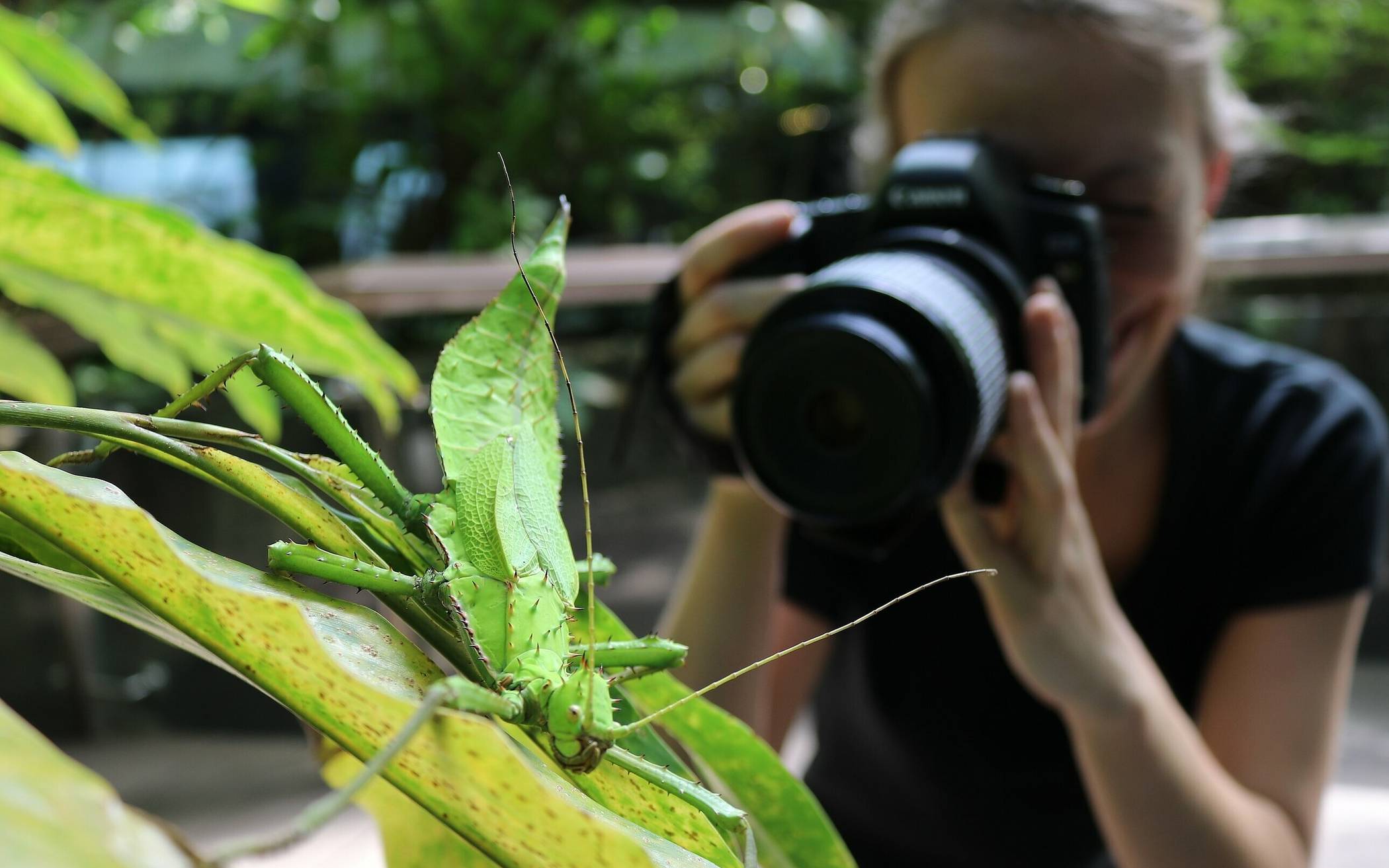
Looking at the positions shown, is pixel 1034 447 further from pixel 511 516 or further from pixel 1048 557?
pixel 511 516

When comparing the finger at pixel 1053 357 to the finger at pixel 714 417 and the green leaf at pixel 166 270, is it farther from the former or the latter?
the green leaf at pixel 166 270

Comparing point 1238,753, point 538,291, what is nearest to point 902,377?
point 538,291

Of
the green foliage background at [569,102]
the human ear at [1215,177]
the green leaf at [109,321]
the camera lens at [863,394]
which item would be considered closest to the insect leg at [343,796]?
the green leaf at [109,321]

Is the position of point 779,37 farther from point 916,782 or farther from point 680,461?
point 916,782

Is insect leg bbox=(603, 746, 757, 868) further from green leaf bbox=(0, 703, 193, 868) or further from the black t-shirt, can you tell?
the black t-shirt

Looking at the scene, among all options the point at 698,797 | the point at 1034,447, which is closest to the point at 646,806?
the point at 698,797

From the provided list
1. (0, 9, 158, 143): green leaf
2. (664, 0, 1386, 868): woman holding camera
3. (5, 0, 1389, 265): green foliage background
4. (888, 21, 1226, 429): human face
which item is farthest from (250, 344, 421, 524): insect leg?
(5, 0, 1389, 265): green foliage background
